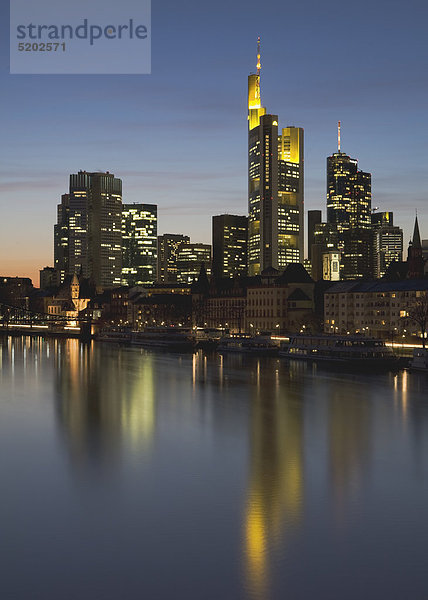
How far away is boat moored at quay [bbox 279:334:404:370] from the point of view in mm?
77125

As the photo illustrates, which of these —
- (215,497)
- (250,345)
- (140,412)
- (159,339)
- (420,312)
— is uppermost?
(420,312)

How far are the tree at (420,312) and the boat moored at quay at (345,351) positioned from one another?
12278 millimetres

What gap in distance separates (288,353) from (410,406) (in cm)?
4566

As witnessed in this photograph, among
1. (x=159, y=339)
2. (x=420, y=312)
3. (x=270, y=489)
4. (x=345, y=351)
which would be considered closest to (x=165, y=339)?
(x=159, y=339)

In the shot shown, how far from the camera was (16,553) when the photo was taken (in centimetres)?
2130

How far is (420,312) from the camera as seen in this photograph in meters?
98.1

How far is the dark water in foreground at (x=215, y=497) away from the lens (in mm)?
19516

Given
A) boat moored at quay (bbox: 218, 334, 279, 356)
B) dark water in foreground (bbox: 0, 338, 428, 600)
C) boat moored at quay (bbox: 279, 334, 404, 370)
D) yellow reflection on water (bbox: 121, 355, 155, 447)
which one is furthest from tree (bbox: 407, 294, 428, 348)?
dark water in foreground (bbox: 0, 338, 428, 600)

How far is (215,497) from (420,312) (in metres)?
76.3

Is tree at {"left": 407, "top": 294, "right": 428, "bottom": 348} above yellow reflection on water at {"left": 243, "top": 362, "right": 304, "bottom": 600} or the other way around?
above

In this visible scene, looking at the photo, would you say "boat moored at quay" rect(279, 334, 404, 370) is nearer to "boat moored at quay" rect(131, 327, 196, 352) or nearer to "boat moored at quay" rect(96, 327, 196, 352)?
"boat moored at quay" rect(131, 327, 196, 352)

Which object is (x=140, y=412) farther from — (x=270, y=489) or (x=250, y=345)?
(x=250, y=345)

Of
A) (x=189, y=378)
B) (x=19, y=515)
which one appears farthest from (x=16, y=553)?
(x=189, y=378)

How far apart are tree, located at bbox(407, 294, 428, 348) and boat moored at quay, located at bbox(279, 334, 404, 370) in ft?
40.3
